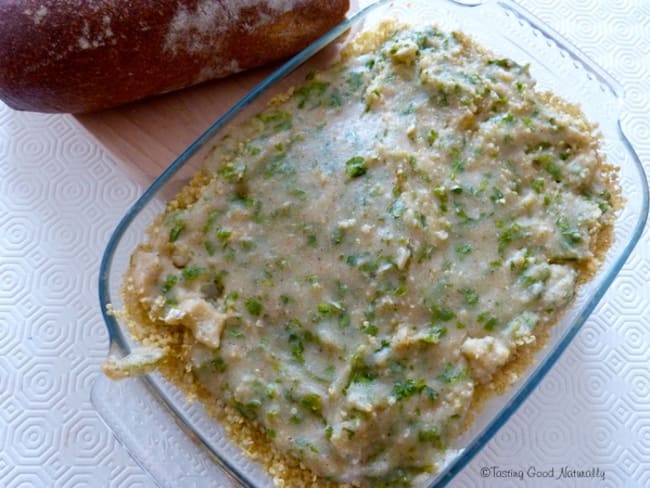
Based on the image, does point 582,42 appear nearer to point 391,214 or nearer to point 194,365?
point 391,214

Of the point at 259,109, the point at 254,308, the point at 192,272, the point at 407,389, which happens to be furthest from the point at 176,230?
the point at 407,389

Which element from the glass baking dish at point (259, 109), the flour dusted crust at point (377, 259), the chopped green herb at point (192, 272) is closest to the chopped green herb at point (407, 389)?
the flour dusted crust at point (377, 259)

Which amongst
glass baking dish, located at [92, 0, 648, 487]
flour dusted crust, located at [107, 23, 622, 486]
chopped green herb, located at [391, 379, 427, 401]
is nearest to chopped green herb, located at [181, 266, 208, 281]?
flour dusted crust, located at [107, 23, 622, 486]

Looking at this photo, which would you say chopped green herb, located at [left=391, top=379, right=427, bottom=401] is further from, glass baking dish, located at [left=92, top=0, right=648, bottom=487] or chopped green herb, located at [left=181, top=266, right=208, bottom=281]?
chopped green herb, located at [left=181, top=266, right=208, bottom=281]

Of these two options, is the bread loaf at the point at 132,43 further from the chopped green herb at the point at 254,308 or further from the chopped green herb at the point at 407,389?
the chopped green herb at the point at 407,389

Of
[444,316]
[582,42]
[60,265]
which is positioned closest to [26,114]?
[60,265]
